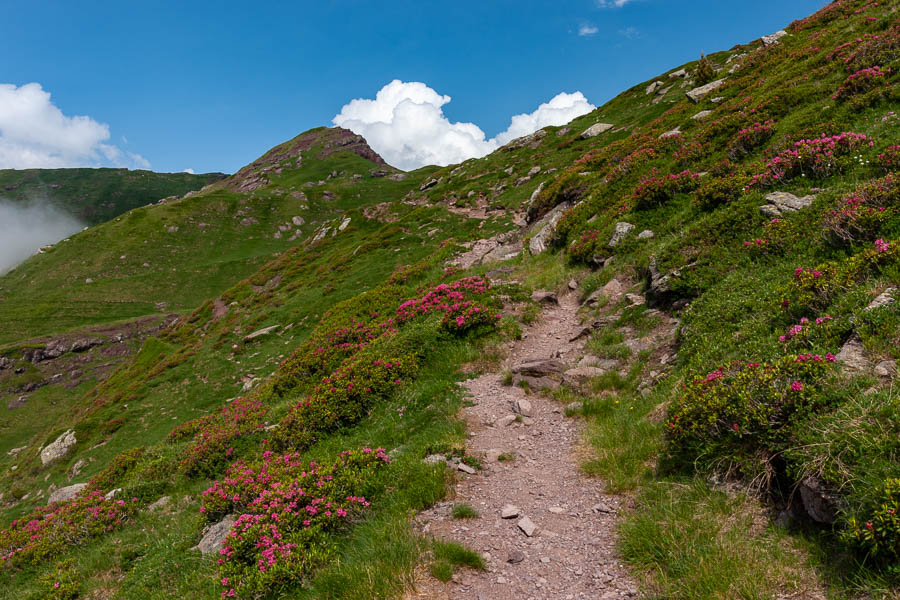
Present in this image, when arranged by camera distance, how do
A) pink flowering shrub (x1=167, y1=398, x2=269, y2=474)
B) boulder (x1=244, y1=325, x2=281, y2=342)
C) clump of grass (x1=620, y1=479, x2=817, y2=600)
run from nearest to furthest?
clump of grass (x1=620, y1=479, x2=817, y2=600) < pink flowering shrub (x1=167, y1=398, x2=269, y2=474) < boulder (x1=244, y1=325, x2=281, y2=342)

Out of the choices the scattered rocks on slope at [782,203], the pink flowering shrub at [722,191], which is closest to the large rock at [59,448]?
the pink flowering shrub at [722,191]

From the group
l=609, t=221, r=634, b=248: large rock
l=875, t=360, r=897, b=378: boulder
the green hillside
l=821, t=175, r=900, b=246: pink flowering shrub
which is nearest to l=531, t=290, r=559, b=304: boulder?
the green hillside

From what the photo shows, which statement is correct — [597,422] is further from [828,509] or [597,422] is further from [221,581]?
[221,581]

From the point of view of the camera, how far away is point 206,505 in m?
10.5

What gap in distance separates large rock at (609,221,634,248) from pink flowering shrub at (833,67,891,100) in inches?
374

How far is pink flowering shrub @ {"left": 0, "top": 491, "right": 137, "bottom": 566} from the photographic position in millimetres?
13953

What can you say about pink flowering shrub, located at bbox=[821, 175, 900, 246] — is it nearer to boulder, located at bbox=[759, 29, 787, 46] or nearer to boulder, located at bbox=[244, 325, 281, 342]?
boulder, located at bbox=[244, 325, 281, 342]

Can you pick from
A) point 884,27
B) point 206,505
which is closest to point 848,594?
point 206,505

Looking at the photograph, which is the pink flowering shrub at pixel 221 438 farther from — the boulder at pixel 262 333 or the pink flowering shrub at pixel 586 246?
the pink flowering shrub at pixel 586 246

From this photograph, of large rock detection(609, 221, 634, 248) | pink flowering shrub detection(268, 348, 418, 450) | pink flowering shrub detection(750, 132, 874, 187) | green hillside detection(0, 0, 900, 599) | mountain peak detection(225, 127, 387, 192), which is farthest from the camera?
mountain peak detection(225, 127, 387, 192)

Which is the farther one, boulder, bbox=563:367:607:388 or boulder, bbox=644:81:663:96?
boulder, bbox=644:81:663:96

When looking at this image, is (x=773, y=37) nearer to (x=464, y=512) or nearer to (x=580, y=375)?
(x=580, y=375)

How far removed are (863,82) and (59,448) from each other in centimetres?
5829

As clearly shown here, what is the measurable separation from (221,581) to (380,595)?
12.3 feet
